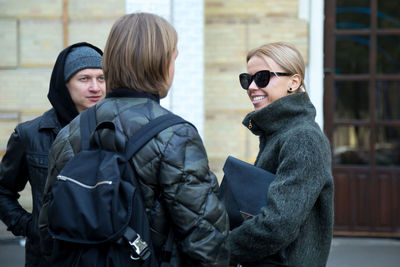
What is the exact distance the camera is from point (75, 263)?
61.7 inches

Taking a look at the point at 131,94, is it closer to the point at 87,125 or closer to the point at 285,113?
the point at 87,125

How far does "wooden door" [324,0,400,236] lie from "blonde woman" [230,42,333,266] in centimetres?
402

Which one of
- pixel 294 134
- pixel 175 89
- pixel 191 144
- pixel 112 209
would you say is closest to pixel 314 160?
pixel 294 134

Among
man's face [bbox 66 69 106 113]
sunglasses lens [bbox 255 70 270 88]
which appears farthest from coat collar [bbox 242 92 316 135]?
man's face [bbox 66 69 106 113]

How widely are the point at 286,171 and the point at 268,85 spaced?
0.44 metres

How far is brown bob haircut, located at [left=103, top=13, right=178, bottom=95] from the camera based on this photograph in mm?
1652

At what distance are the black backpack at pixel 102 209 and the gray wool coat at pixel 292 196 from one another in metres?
0.53

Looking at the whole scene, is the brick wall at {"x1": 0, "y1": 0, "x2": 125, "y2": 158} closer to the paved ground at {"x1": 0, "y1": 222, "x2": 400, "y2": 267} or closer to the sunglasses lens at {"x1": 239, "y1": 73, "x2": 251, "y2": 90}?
the paved ground at {"x1": 0, "y1": 222, "x2": 400, "y2": 267}

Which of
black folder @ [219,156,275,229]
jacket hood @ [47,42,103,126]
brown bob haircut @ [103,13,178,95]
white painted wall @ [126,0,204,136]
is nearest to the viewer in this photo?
brown bob haircut @ [103,13,178,95]

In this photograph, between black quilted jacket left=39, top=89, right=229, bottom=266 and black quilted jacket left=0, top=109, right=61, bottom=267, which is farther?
black quilted jacket left=0, top=109, right=61, bottom=267

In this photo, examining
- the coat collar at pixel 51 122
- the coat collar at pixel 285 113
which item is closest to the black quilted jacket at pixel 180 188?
the coat collar at pixel 285 113

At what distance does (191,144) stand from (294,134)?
0.54 meters

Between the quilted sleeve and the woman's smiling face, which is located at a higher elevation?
the woman's smiling face

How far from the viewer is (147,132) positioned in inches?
62.7
